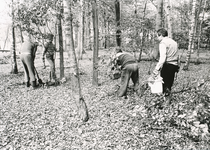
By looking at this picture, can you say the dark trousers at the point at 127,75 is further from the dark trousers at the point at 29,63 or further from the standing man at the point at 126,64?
the dark trousers at the point at 29,63

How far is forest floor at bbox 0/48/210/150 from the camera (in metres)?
3.83

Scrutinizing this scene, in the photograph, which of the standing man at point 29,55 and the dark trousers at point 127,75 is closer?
the dark trousers at point 127,75

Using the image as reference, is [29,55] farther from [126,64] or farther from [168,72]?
[168,72]

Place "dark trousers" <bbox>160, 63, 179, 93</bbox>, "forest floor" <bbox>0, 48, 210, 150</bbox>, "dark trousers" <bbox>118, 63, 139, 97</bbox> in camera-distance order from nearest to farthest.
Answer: "forest floor" <bbox>0, 48, 210, 150</bbox> → "dark trousers" <bbox>160, 63, 179, 93</bbox> → "dark trousers" <bbox>118, 63, 139, 97</bbox>

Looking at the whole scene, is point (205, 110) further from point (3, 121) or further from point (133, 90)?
point (3, 121)

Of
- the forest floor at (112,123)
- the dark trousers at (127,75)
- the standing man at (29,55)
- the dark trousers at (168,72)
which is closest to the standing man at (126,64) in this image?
the dark trousers at (127,75)

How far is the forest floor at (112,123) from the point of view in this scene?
151 inches

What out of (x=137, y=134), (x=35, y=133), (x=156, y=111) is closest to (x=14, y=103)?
(x=35, y=133)

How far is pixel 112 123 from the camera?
5.23m

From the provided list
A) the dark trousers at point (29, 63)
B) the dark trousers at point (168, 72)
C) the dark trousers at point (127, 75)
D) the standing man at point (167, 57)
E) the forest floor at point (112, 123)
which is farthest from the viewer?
the dark trousers at point (29, 63)

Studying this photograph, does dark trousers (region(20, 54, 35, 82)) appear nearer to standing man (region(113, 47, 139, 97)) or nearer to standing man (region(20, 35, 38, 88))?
standing man (region(20, 35, 38, 88))

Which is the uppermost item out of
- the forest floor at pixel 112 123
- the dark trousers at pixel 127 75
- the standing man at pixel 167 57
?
the standing man at pixel 167 57

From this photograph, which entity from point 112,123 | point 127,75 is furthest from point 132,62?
point 112,123

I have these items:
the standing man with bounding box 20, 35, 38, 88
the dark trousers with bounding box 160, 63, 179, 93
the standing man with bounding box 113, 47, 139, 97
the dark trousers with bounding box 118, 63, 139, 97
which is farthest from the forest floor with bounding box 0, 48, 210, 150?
the standing man with bounding box 20, 35, 38, 88
